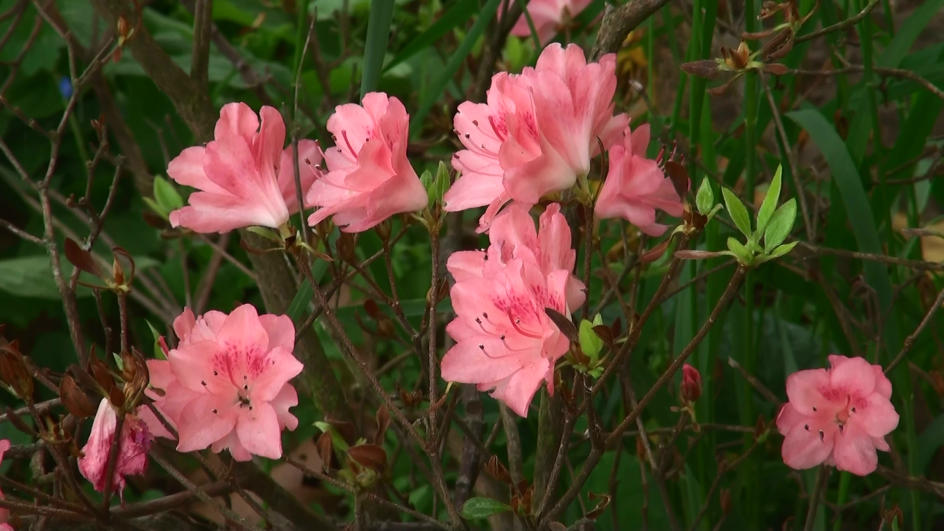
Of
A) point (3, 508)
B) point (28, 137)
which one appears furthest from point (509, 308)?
point (28, 137)

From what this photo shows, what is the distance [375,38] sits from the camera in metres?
0.92

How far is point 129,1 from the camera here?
1.27 metres

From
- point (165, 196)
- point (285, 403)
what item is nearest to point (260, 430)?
point (285, 403)

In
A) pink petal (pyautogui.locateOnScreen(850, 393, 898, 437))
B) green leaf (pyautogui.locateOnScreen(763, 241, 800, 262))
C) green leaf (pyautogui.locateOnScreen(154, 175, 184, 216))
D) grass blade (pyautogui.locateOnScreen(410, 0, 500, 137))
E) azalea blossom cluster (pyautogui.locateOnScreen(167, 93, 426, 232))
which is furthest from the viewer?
green leaf (pyautogui.locateOnScreen(154, 175, 184, 216))

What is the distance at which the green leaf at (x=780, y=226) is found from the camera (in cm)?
69

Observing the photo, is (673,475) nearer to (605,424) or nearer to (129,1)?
(605,424)

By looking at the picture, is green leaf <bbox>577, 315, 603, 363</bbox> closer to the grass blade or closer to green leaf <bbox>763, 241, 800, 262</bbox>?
green leaf <bbox>763, 241, 800, 262</bbox>

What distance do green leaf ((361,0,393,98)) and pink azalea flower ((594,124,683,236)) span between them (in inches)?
9.1

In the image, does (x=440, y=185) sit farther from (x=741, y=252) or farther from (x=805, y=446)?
(x=805, y=446)

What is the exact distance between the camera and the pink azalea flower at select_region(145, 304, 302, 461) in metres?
0.77

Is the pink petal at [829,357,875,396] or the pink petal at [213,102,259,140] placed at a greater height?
the pink petal at [213,102,259,140]

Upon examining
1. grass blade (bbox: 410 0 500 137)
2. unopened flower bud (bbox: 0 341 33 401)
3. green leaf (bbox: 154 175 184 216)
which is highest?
grass blade (bbox: 410 0 500 137)

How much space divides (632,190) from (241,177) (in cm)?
28

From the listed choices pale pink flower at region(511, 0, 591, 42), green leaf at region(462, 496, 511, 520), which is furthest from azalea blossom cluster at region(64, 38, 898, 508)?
pale pink flower at region(511, 0, 591, 42)
